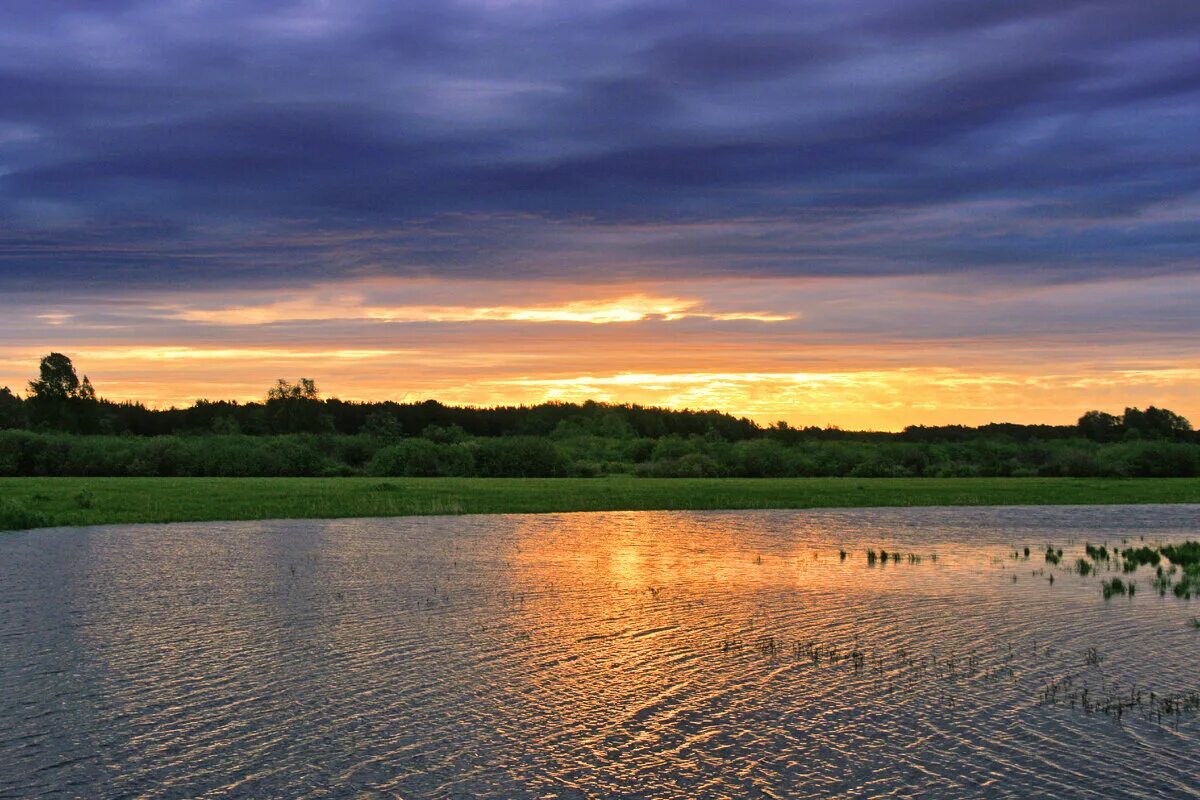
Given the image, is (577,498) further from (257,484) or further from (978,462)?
(978,462)

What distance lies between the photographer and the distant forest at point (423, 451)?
4008 inches

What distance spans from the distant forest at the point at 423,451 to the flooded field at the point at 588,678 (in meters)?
71.6

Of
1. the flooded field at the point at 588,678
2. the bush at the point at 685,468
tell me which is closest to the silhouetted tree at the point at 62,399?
the bush at the point at 685,468

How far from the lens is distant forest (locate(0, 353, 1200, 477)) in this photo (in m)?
102

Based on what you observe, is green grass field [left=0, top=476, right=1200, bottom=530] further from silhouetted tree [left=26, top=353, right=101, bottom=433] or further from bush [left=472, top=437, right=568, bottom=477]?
silhouetted tree [left=26, top=353, right=101, bottom=433]

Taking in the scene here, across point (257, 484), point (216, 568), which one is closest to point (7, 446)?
point (257, 484)

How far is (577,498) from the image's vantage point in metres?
69.3

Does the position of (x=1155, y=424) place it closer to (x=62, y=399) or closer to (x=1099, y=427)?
(x=1099, y=427)

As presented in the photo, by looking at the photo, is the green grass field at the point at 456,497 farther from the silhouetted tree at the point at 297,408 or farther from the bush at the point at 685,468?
the silhouetted tree at the point at 297,408

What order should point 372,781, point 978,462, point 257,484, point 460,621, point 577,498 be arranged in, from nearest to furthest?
point 372,781 < point 460,621 < point 577,498 < point 257,484 < point 978,462

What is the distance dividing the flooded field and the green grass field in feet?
59.0

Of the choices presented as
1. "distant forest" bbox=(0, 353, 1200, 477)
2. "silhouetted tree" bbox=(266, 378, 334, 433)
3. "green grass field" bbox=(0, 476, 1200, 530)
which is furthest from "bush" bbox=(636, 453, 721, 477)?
"silhouetted tree" bbox=(266, 378, 334, 433)

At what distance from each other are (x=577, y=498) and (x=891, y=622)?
47.1m

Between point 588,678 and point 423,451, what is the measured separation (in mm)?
95146
